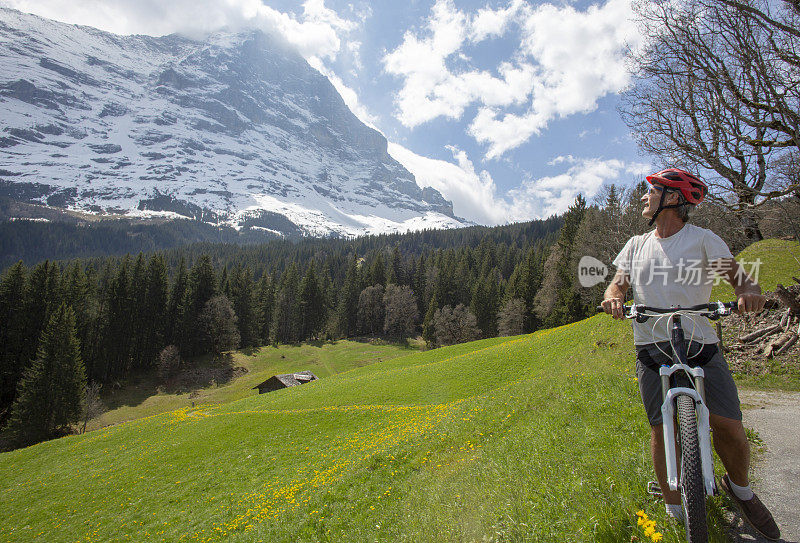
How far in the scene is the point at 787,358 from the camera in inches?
474

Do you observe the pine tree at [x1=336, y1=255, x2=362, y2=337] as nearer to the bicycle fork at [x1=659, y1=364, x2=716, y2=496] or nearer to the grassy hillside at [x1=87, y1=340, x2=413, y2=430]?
the grassy hillside at [x1=87, y1=340, x2=413, y2=430]

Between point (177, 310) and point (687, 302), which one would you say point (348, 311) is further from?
point (687, 302)

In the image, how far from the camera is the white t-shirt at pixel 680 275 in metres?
3.58

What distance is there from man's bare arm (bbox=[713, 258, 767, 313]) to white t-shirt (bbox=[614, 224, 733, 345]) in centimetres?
6

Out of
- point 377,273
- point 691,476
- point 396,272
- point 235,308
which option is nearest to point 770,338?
point 691,476

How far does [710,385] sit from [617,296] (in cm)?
114

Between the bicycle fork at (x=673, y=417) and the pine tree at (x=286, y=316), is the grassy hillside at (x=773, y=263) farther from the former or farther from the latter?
the pine tree at (x=286, y=316)

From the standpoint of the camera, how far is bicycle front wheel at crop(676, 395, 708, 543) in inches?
117

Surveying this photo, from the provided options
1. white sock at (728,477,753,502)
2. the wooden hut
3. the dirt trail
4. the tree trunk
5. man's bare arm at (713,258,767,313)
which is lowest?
the wooden hut

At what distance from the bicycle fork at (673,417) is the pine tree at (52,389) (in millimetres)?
57850

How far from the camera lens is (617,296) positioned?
4.02 meters

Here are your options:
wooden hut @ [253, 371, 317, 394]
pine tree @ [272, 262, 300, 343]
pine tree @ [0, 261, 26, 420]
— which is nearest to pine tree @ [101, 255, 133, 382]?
pine tree @ [0, 261, 26, 420]

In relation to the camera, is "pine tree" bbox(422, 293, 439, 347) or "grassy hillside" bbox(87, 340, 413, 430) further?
"pine tree" bbox(422, 293, 439, 347)

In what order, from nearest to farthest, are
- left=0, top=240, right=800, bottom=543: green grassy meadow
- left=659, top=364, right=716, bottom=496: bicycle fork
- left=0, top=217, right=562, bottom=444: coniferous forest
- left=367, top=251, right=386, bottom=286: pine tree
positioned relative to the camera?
1. left=659, top=364, right=716, bottom=496: bicycle fork
2. left=0, top=240, right=800, bottom=543: green grassy meadow
3. left=0, top=217, right=562, bottom=444: coniferous forest
4. left=367, top=251, right=386, bottom=286: pine tree
